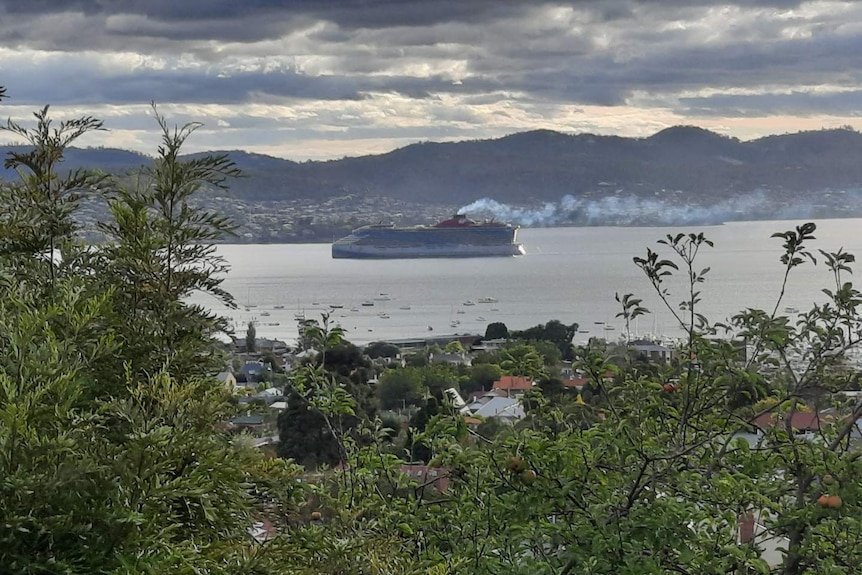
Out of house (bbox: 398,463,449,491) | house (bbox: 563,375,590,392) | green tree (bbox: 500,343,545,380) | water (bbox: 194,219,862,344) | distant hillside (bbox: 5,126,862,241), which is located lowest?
water (bbox: 194,219,862,344)

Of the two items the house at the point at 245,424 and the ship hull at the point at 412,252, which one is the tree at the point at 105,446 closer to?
the house at the point at 245,424

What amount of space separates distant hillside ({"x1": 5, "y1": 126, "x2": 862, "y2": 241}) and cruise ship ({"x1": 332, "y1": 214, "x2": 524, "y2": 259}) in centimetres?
168

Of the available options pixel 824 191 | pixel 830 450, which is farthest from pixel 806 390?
pixel 824 191

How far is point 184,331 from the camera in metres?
2.43

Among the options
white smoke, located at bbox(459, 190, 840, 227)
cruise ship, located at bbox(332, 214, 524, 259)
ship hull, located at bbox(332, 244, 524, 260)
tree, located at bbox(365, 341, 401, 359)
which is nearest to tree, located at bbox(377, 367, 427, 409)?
tree, located at bbox(365, 341, 401, 359)

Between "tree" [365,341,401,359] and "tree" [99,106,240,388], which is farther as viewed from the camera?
"tree" [365,341,401,359]

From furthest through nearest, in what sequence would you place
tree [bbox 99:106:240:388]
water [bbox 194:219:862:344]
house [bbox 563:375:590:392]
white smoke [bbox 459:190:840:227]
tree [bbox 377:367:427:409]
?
white smoke [bbox 459:190:840:227] → water [bbox 194:219:862:344] → tree [bbox 377:367:427:409] → house [bbox 563:375:590:392] → tree [bbox 99:106:240:388]

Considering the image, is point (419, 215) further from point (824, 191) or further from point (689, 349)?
point (689, 349)

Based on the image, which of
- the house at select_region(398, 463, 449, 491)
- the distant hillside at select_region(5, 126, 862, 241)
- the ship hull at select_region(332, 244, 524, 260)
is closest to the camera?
the house at select_region(398, 463, 449, 491)

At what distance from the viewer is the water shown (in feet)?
79.4

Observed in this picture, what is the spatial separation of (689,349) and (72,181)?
6.50ft

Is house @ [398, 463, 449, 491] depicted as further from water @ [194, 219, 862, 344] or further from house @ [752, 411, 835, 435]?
water @ [194, 219, 862, 344]

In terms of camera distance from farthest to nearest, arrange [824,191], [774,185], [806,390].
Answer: [774,185] < [824,191] < [806,390]

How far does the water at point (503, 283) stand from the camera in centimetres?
2419
